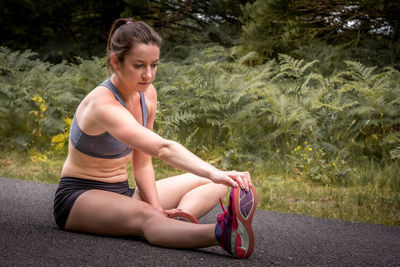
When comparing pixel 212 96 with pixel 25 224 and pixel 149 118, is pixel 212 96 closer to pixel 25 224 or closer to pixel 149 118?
pixel 149 118

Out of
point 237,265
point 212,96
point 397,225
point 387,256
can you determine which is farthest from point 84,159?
point 212,96

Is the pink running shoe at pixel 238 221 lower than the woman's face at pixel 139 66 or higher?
lower

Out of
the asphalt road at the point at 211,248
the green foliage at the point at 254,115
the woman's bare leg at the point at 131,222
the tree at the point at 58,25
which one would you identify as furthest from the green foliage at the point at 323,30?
the woman's bare leg at the point at 131,222

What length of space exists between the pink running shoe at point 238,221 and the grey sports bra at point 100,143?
2.96 ft

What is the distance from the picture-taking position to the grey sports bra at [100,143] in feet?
9.64

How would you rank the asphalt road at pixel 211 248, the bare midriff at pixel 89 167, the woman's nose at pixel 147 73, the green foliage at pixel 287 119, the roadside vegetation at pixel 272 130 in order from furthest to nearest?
the green foliage at pixel 287 119 < the roadside vegetation at pixel 272 130 < the bare midriff at pixel 89 167 < the woman's nose at pixel 147 73 < the asphalt road at pixel 211 248

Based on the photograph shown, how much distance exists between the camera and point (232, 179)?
246cm

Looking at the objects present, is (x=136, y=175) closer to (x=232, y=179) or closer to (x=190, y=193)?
(x=190, y=193)

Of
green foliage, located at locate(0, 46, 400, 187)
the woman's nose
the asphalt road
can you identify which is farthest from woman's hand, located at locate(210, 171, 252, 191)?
green foliage, located at locate(0, 46, 400, 187)

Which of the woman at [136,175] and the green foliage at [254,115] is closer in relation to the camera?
the woman at [136,175]

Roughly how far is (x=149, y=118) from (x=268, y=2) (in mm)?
4848

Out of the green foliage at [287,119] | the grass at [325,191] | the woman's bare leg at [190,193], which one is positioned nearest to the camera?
the woman's bare leg at [190,193]

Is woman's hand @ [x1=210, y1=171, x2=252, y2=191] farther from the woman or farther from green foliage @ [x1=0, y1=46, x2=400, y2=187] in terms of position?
green foliage @ [x1=0, y1=46, x2=400, y2=187]

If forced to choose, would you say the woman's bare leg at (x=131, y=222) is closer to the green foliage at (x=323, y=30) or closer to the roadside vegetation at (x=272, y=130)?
the roadside vegetation at (x=272, y=130)
